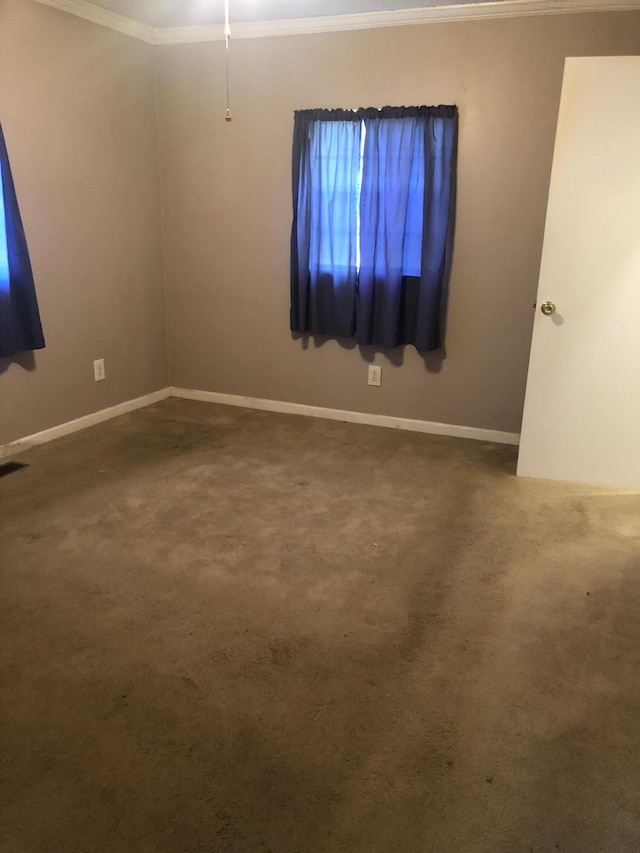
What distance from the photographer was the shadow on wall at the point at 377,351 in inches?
154

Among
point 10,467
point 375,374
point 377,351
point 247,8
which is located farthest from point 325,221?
point 10,467

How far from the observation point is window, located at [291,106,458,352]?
11.6 ft

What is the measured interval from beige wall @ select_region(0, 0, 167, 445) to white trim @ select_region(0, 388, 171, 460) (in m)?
0.04

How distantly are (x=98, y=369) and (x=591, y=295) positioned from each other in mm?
2827

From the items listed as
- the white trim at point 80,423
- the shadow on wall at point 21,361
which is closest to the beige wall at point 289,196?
the white trim at point 80,423

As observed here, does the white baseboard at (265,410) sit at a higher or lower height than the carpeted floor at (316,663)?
higher

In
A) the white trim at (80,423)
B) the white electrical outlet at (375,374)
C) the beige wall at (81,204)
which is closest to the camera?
the beige wall at (81,204)

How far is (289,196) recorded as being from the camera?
3996 mm

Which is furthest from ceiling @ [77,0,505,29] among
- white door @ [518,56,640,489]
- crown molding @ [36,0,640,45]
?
white door @ [518,56,640,489]

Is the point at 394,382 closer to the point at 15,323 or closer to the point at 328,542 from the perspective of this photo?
the point at 328,542

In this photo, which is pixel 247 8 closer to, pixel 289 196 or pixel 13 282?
pixel 289 196

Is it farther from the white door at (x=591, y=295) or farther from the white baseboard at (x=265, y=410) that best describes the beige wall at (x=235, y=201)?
the white door at (x=591, y=295)

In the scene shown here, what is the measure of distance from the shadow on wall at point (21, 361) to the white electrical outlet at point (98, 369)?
0.46 meters

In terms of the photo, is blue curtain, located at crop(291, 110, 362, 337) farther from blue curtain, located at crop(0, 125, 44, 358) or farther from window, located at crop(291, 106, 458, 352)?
blue curtain, located at crop(0, 125, 44, 358)
